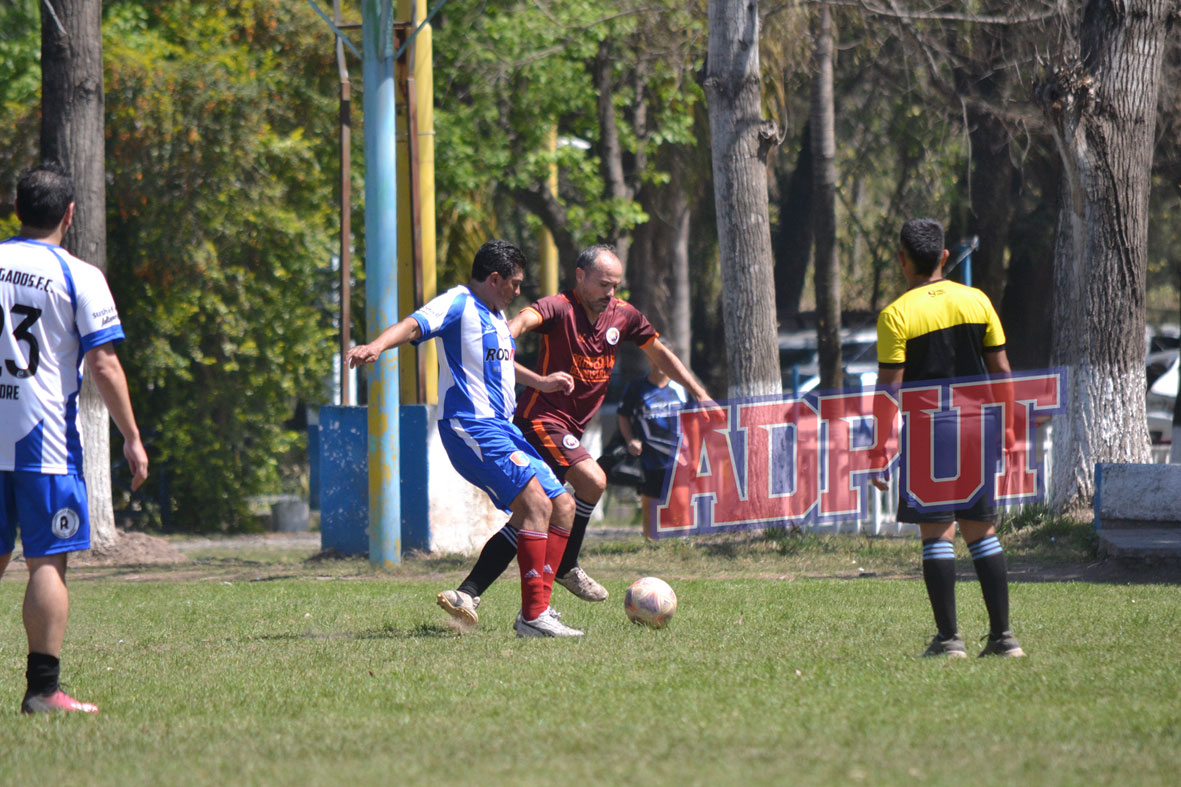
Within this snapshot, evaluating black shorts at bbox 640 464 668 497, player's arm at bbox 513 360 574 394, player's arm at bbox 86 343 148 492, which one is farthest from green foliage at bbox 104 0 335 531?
player's arm at bbox 86 343 148 492

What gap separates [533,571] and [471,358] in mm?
1125

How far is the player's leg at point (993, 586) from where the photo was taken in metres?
6.04

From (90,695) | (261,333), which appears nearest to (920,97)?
(261,333)

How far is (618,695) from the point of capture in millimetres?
5309

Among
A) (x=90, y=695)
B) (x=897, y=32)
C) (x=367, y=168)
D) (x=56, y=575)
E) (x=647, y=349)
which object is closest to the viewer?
(x=56, y=575)

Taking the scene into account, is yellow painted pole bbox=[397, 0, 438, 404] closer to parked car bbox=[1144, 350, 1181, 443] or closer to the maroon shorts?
the maroon shorts

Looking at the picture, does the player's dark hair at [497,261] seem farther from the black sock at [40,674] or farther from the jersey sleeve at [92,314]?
the black sock at [40,674]

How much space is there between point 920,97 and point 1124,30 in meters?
9.65

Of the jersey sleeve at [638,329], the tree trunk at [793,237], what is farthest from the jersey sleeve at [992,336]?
the tree trunk at [793,237]

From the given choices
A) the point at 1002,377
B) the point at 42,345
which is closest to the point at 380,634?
the point at 42,345

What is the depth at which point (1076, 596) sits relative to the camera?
857cm

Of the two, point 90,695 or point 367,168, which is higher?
point 367,168

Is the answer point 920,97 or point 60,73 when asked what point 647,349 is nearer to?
point 60,73

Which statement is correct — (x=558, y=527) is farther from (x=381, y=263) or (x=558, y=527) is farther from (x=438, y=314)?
(x=381, y=263)
